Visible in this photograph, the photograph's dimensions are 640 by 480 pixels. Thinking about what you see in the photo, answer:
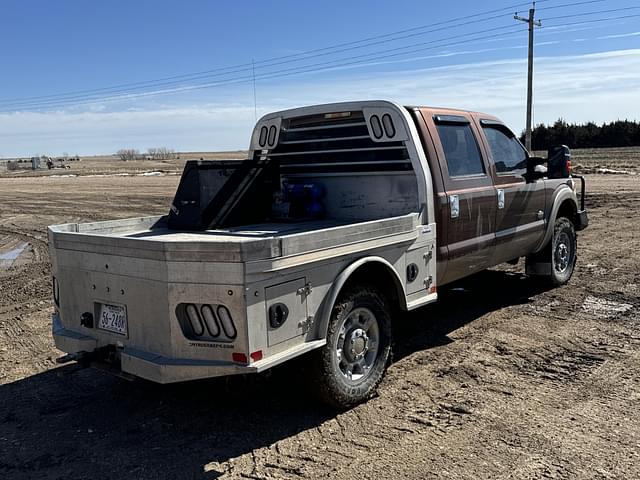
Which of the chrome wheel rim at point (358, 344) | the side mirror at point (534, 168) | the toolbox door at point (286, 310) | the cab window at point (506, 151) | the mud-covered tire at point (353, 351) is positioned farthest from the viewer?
the side mirror at point (534, 168)

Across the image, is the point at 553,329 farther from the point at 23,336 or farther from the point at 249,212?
the point at 23,336

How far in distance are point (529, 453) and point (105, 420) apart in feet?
9.41

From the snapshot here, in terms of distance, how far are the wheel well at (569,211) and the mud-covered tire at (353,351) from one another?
13.7 ft

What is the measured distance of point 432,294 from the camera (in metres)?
5.34

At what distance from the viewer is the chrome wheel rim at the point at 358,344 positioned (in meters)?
4.43

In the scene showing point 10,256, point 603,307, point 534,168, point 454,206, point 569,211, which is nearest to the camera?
point 454,206

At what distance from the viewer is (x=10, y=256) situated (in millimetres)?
11633

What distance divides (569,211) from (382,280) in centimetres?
439

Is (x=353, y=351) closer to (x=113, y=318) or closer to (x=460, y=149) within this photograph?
(x=113, y=318)

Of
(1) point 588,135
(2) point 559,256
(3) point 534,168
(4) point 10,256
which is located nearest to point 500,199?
(3) point 534,168

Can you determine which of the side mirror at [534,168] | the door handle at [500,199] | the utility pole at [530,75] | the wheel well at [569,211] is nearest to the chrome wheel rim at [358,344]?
the door handle at [500,199]

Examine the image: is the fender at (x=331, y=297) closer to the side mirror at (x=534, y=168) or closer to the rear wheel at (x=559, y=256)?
the side mirror at (x=534, y=168)

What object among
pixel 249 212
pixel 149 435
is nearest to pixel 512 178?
pixel 249 212

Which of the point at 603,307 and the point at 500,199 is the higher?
the point at 500,199
